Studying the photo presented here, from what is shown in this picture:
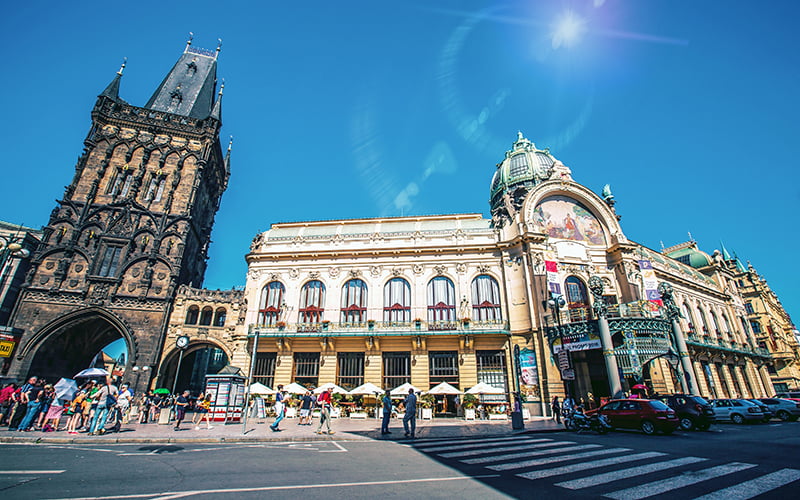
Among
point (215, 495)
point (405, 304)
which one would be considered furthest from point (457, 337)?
point (215, 495)

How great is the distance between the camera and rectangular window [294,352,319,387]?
1065 inches

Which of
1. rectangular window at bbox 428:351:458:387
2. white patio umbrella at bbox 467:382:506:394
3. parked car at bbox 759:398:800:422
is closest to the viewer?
parked car at bbox 759:398:800:422

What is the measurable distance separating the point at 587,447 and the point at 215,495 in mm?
10249

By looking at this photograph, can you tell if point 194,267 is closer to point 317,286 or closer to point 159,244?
point 159,244

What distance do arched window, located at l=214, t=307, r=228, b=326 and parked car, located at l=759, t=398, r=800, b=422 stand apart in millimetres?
40897

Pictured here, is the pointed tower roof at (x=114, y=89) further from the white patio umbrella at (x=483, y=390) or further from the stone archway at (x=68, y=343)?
the white patio umbrella at (x=483, y=390)

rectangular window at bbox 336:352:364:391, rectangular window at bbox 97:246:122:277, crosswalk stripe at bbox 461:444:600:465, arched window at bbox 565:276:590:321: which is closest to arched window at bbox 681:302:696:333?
arched window at bbox 565:276:590:321

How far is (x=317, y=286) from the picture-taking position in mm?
30203

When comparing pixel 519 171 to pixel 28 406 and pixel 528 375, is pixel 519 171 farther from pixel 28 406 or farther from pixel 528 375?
pixel 28 406

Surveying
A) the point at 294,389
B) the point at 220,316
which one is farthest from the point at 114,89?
the point at 294,389

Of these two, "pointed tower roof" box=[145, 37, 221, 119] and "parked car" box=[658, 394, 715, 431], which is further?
"pointed tower roof" box=[145, 37, 221, 119]

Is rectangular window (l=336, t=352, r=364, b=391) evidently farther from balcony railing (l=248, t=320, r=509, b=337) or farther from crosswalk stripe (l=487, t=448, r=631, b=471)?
crosswalk stripe (l=487, t=448, r=631, b=471)

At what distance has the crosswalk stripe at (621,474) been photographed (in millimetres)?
6156

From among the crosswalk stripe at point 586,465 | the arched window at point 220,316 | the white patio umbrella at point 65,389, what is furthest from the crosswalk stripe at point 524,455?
the arched window at point 220,316
